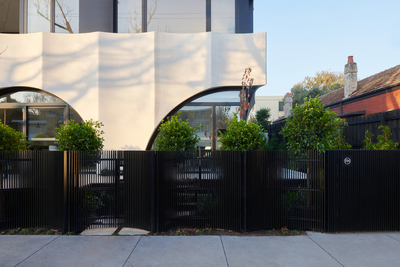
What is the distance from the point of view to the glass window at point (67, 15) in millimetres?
10156

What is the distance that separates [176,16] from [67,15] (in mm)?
4243

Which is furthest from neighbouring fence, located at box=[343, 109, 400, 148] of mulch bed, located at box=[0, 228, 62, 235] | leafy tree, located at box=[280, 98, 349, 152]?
mulch bed, located at box=[0, 228, 62, 235]

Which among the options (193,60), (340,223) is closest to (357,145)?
(340,223)

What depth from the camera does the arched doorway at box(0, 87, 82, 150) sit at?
1052cm

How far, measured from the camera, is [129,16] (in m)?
10.2

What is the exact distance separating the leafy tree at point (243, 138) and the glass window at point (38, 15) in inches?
340

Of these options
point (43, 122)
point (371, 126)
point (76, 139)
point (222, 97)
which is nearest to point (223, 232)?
point (76, 139)

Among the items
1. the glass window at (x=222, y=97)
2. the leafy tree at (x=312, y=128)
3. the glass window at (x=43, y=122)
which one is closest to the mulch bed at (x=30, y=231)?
the glass window at (x=43, y=122)

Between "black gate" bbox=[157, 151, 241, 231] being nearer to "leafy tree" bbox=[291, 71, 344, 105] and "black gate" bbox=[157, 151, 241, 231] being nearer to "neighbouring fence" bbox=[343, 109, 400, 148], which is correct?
"neighbouring fence" bbox=[343, 109, 400, 148]

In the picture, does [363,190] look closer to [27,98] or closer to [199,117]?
[199,117]

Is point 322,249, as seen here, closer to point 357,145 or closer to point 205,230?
point 205,230

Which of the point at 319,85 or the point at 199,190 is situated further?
the point at 319,85

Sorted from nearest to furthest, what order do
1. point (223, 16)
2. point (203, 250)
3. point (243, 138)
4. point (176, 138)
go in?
point (203, 250) < point (243, 138) < point (176, 138) < point (223, 16)

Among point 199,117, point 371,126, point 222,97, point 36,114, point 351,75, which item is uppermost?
point 351,75
